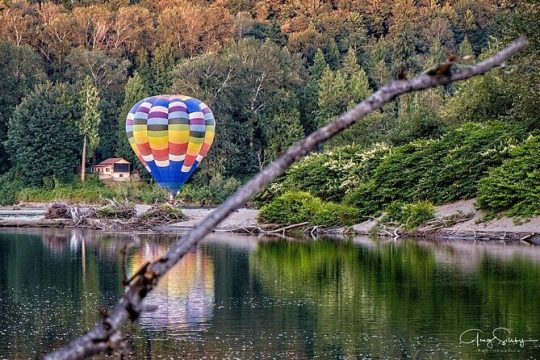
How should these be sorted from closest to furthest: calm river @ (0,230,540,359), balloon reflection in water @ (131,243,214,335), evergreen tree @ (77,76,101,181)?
calm river @ (0,230,540,359) → balloon reflection in water @ (131,243,214,335) → evergreen tree @ (77,76,101,181)

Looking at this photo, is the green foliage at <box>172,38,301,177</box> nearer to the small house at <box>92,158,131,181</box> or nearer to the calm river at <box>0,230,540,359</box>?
the small house at <box>92,158,131,181</box>

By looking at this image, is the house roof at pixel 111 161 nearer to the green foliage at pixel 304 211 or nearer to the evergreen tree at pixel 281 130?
the evergreen tree at pixel 281 130

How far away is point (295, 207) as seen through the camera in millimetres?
41906

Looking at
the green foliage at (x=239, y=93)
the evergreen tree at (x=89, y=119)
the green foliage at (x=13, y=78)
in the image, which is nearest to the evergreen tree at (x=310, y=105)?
the green foliage at (x=239, y=93)

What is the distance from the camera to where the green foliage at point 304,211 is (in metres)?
41.4

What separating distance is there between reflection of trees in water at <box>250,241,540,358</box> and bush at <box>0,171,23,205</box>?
34.2 metres

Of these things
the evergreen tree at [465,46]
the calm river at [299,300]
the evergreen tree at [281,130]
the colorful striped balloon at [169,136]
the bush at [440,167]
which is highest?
the evergreen tree at [465,46]

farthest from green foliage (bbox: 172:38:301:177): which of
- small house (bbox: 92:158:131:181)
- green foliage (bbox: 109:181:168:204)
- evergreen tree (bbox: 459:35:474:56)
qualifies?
evergreen tree (bbox: 459:35:474:56)

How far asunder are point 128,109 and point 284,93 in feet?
30.4

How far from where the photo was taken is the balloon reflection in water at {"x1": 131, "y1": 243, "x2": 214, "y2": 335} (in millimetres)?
19406

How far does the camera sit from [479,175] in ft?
128

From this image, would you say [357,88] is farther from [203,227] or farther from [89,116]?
[203,227]

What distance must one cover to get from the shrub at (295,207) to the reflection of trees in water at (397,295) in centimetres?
781

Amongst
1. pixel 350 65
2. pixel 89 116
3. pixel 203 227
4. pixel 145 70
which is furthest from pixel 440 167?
pixel 203 227
